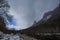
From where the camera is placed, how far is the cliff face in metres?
1.17

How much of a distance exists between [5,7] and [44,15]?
0.40m

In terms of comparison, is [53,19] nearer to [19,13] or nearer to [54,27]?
[54,27]

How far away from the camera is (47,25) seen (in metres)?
1.19

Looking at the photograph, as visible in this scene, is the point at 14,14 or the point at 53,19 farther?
the point at 14,14

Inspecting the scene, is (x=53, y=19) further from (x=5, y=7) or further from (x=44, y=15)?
(x=5, y=7)

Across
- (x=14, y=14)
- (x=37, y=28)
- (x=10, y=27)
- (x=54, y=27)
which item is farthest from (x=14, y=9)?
(x=54, y=27)

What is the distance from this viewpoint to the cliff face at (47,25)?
1166mm

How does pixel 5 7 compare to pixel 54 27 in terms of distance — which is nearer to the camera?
pixel 54 27

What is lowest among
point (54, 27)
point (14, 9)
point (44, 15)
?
point (54, 27)

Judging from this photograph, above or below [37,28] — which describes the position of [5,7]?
above

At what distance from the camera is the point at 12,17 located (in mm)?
1313

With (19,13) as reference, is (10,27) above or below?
below

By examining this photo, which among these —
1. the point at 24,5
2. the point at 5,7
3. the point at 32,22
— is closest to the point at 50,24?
the point at 32,22

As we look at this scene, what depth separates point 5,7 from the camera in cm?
133
